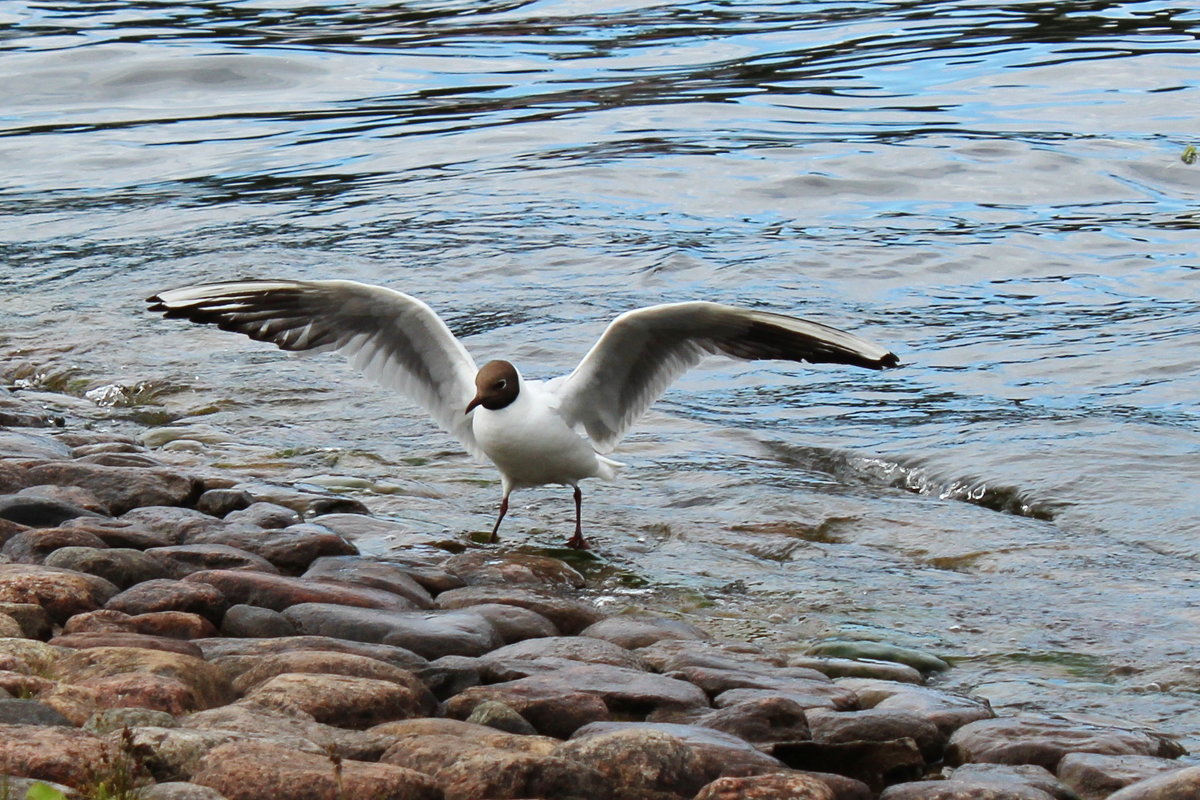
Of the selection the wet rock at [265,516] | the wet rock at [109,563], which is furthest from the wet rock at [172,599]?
the wet rock at [265,516]

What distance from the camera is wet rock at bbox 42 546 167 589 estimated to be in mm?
5047

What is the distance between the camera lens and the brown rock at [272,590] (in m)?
4.97

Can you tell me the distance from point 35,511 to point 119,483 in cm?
66

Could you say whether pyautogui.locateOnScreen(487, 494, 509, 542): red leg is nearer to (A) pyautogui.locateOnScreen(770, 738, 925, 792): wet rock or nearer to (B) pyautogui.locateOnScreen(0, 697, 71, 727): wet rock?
(A) pyautogui.locateOnScreen(770, 738, 925, 792): wet rock

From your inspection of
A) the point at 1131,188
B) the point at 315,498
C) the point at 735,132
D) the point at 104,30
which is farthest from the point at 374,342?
the point at 104,30

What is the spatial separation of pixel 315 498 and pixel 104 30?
719 inches

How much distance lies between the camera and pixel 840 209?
14.2m

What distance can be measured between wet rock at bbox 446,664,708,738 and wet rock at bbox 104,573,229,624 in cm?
95

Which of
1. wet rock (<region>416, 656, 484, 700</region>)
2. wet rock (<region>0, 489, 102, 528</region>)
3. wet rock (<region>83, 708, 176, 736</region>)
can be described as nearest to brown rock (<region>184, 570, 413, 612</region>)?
wet rock (<region>416, 656, 484, 700</region>)

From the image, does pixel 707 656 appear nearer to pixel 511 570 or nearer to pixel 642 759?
pixel 642 759

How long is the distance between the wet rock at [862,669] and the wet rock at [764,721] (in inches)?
34.4

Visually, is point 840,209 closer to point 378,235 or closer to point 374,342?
point 378,235

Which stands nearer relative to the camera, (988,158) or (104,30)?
(988,158)

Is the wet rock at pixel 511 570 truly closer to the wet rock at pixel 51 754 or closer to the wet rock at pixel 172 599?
the wet rock at pixel 172 599
